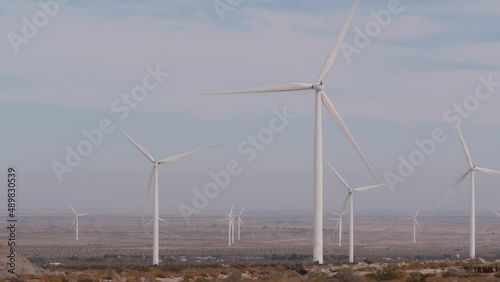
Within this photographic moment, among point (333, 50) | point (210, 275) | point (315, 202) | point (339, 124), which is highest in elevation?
point (333, 50)

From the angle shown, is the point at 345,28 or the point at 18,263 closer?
the point at 18,263

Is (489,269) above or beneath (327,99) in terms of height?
beneath

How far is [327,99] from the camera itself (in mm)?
54469

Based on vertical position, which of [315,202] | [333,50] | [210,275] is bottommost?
[210,275]

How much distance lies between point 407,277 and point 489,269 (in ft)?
26.8

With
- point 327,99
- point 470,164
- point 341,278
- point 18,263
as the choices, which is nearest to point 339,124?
point 327,99

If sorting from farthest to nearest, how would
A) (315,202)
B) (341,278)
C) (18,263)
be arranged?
(315,202)
(18,263)
(341,278)

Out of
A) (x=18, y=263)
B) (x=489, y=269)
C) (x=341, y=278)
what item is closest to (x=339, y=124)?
(x=489, y=269)

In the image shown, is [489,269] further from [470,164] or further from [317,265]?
[470,164]

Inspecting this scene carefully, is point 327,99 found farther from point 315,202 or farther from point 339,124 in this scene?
point 315,202

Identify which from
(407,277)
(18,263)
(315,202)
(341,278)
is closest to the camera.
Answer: (341,278)

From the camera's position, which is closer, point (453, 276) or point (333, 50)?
point (453, 276)

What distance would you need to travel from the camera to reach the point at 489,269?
47938 millimetres

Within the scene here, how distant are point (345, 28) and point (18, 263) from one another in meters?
23.0
